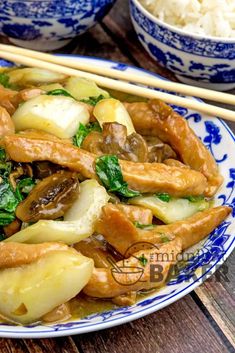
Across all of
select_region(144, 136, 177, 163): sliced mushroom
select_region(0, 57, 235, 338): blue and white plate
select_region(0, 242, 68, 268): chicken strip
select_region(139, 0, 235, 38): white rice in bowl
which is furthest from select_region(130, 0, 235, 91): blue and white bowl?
select_region(0, 242, 68, 268): chicken strip

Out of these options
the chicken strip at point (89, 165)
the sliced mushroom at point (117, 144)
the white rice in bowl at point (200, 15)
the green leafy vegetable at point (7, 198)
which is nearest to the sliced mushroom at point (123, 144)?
the sliced mushroom at point (117, 144)

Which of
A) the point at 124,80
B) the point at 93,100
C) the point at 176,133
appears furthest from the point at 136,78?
the point at 176,133

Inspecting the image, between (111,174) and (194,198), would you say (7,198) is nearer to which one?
(111,174)

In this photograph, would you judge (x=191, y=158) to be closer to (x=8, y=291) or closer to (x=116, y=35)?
(x=8, y=291)

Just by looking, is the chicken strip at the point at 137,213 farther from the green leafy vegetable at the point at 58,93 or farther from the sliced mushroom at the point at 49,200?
the green leafy vegetable at the point at 58,93

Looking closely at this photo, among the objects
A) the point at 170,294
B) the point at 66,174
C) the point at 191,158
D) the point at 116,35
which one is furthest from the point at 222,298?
the point at 116,35

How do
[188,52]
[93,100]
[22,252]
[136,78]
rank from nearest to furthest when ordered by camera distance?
[22,252] < [93,100] < [136,78] < [188,52]
